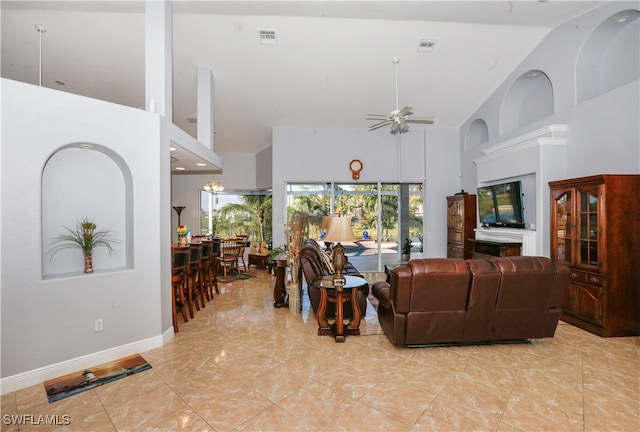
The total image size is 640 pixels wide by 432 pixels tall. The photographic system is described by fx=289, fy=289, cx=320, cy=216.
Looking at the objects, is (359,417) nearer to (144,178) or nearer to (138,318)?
(138,318)

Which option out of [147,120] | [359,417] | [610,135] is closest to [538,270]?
[359,417]

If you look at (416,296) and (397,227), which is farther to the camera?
(397,227)

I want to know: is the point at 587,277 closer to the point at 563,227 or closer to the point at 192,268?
the point at 563,227

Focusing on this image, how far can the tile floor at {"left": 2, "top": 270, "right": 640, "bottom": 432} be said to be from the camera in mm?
2107

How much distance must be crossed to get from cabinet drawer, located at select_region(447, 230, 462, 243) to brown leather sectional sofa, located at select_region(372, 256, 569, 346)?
3.89 metres

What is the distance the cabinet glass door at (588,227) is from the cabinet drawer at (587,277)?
0.13 m

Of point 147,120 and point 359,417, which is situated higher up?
point 147,120

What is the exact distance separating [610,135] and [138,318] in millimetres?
6535

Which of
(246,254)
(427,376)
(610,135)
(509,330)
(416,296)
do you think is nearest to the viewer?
(427,376)

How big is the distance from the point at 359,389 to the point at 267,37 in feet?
16.9

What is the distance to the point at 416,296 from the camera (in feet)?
9.66

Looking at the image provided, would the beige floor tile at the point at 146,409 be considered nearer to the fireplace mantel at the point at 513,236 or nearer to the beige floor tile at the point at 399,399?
the beige floor tile at the point at 399,399

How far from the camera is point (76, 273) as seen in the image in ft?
9.84

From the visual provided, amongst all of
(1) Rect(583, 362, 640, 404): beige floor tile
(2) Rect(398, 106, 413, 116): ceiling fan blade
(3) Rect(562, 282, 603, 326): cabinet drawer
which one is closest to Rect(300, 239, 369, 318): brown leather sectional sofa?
(1) Rect(583, 362, 640, 404): beige floor tile
